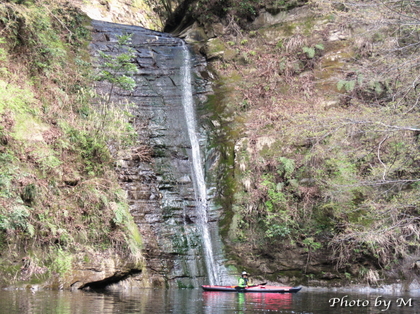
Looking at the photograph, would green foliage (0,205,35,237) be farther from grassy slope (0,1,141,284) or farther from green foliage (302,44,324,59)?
green foliage (302,44,324,59)

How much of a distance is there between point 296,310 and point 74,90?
9707 mm

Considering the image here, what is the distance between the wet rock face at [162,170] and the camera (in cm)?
1103

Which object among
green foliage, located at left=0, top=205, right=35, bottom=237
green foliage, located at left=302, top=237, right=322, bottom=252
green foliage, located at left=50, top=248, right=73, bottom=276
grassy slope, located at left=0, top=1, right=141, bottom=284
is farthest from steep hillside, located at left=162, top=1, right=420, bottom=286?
green foliage, located at left=0, top=205, right=35, bottom=237

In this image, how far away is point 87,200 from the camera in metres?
9.70

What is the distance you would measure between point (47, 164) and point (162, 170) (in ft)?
13.8

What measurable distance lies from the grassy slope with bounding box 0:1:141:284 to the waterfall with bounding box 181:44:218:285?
229 cm

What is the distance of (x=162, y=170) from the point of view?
1277 centimetres

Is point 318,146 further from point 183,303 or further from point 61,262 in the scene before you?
point 61,262

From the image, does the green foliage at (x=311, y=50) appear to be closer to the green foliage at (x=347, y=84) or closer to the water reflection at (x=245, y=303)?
the green foliage at (x=347, y=84)

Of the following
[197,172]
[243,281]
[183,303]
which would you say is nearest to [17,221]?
[183,303]

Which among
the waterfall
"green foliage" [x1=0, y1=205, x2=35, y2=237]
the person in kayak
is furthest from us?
the waterfall

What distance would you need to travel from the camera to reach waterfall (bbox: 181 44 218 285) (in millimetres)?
11391

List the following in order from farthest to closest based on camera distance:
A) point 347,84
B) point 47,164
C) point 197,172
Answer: point 347,84 < point 197,172 < point 47,164

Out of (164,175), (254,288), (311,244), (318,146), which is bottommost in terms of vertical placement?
(254,288)
